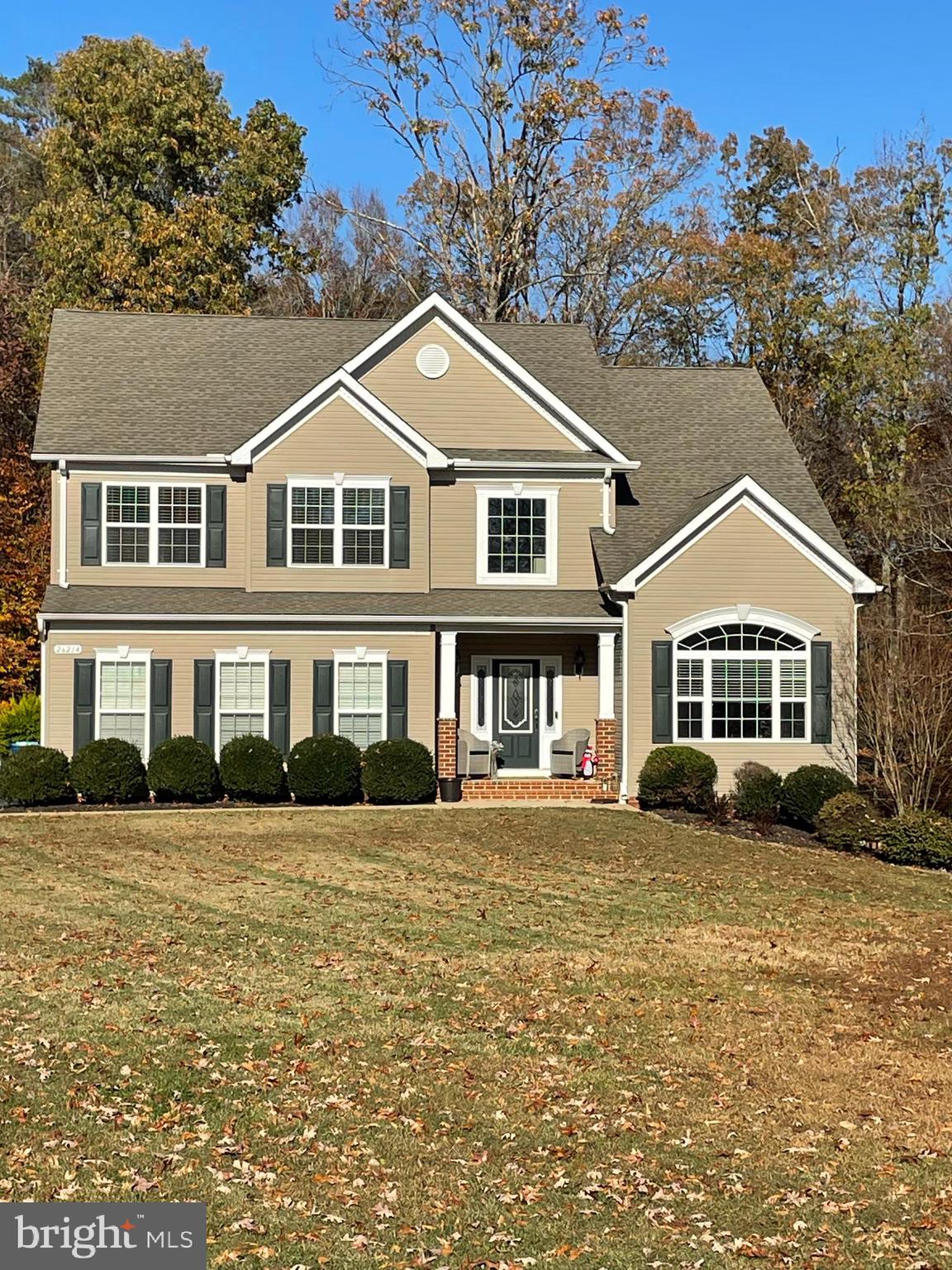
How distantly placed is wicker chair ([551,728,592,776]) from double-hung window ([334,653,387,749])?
3.23m

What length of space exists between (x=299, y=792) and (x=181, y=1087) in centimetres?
1517

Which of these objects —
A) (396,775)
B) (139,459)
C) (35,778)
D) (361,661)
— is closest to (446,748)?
(396,775)

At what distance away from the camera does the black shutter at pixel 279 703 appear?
25.9 metres

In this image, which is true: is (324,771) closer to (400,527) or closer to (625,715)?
(400,527)

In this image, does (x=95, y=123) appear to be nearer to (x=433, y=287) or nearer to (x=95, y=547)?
(x=433, y=287)

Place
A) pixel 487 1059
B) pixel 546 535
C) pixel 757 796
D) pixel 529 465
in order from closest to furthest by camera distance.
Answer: pixel 487 1059 → pixel 757 796 → pixel 529 465 → pixel 546 535

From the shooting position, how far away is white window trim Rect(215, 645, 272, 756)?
2583cm

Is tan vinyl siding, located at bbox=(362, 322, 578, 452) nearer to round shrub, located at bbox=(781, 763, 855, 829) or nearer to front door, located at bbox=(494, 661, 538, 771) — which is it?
front door, located at bbox=(494, 661, 538, 771)

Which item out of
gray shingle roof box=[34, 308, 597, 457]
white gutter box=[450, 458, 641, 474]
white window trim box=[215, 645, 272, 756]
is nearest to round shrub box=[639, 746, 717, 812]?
white gutter box=[450, 458, 641, 474]

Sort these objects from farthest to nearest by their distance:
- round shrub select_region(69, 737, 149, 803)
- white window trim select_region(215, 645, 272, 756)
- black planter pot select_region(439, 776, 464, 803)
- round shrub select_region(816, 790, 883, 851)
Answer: white window trim select_region(215, 645, 272, 756) < black planter pot select_region(439, 776, 464, 803) < round shrub select_region(69, 737, 149, 803) < round shrub select_region(816, 790, 883, 851)

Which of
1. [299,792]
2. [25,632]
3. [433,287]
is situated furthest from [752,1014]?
[433,287]

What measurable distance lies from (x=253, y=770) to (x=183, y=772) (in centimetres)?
112

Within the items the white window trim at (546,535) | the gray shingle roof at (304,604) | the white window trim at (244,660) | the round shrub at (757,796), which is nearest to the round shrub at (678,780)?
the round shrub at (757,796)

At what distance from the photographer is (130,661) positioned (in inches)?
1013
